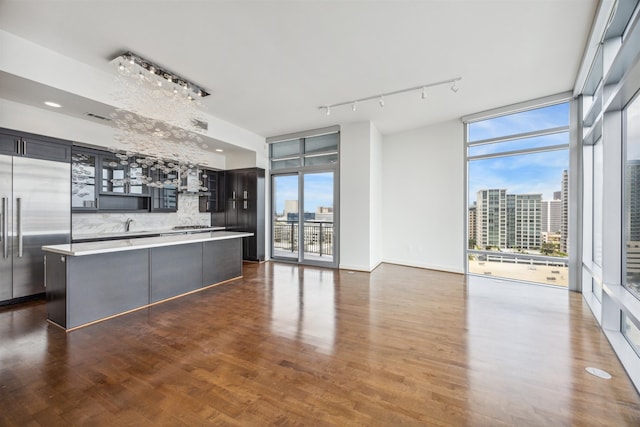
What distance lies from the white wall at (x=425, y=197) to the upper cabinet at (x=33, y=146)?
608 centimetres

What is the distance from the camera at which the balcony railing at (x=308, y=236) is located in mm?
6242

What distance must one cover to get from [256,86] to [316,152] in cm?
245

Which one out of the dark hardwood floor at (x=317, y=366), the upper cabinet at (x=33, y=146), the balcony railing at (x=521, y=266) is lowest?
the dark hardwood floor at (x=317, y=366)

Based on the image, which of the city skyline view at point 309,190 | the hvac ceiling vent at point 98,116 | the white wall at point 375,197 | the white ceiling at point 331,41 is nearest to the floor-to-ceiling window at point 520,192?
the white ceiling at point 331,41

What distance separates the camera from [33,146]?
361 centimetres

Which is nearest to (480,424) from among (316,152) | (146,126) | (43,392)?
(43,392)

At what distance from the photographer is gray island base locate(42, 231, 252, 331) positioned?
281 centimetres

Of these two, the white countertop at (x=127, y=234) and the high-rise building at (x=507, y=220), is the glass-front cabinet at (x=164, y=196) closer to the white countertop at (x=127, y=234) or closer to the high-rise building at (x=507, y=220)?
the white countertop at (x=127, y=234)

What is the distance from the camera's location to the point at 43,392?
183 cm

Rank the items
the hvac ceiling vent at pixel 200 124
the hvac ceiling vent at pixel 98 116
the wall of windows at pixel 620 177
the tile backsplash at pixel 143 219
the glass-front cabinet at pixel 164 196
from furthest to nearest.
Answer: the glass-front cabinet at pixel 164 196, the hvac ceiling vent at pixel 200 124, the tile backsplash at pixel 143 219, the hvac ceiling vent at pixel 98 116, the wall of windows at pixel 620 177

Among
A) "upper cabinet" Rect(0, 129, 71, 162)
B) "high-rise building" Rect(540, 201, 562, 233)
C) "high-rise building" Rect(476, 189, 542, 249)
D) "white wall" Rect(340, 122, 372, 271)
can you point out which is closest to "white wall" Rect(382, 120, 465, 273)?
"high-rise building" Rect(476, 189, 542, 249)

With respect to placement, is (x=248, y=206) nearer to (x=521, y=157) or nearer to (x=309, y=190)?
(x=309, y=190)

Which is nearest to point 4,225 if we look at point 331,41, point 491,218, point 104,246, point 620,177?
point 104,246

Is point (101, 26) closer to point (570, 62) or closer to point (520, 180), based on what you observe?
point (570, 62)
